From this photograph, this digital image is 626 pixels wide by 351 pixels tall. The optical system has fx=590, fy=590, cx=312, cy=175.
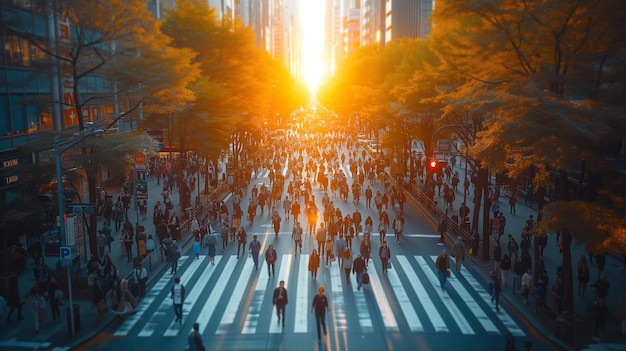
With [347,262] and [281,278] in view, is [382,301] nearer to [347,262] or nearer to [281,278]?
[347,262]

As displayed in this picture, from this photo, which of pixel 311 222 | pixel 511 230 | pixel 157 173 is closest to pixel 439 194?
pixel 511 230

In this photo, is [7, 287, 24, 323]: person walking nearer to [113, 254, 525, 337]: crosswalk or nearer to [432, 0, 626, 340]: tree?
[113, 254, 525, 337]: crosswalk

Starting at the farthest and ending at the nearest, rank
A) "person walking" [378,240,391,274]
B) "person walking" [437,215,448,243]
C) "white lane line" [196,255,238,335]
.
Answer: "person walking" [437,215,448,243], "person walking" [378,240,391,274], "white lane line" [196,255,238,335]

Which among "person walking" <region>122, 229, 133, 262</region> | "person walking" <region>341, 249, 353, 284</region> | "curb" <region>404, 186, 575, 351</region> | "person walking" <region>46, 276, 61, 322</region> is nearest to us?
"curb" <region>404, 186, 575, 351</region>

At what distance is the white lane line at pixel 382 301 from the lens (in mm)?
17500

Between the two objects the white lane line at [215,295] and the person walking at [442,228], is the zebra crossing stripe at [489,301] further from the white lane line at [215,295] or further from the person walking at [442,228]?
the white lane line at [215,295]

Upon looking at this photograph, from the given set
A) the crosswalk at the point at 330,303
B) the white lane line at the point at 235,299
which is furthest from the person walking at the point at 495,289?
the white lane line at the point at 235,299

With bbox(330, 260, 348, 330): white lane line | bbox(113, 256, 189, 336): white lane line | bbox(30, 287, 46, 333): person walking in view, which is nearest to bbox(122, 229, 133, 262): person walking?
bbox(113, 256, 189, 336): white lane line

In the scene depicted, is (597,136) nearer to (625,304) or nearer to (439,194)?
(625,304)

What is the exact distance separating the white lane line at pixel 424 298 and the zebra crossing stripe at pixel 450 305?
452 millimetres

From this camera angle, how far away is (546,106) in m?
15.7

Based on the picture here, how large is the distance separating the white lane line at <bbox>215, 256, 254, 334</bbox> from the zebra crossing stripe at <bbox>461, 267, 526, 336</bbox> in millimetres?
8222

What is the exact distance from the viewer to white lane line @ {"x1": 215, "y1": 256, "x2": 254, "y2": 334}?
17625 millimetres

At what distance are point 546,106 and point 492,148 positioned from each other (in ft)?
7.53
